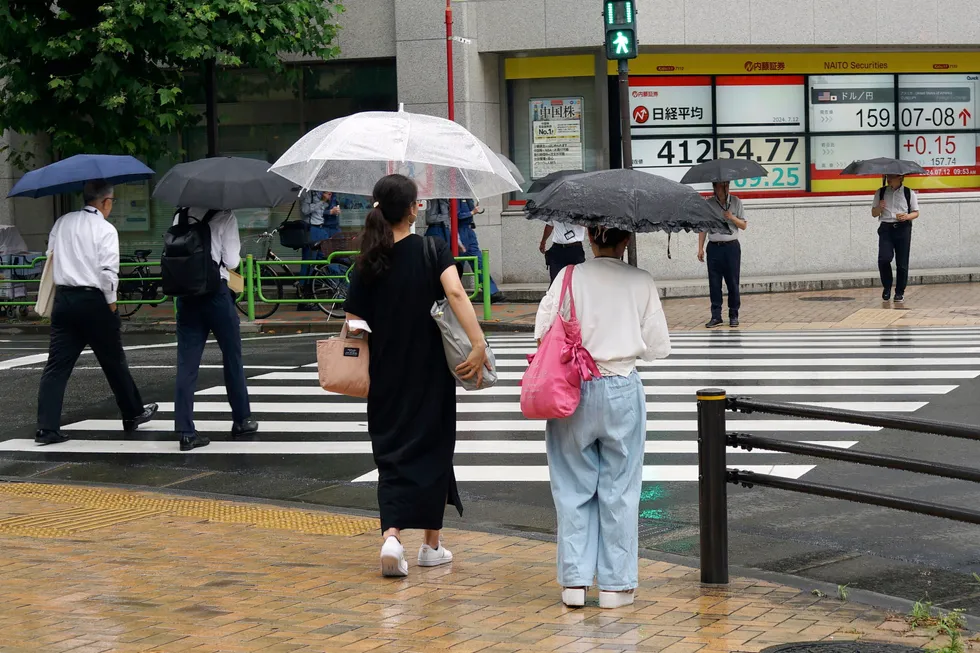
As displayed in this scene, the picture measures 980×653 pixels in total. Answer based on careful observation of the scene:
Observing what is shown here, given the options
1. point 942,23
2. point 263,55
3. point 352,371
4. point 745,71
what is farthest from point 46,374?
point 942,23

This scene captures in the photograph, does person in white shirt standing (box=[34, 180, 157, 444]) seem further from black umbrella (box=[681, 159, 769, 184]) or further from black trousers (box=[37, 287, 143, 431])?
black umbrella (box=[681, 159, 769, 184])

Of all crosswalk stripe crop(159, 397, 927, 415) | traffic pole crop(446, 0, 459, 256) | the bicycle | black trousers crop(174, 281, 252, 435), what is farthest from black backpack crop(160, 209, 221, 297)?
the bicycle

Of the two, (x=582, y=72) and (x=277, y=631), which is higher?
(x=582, y=72)

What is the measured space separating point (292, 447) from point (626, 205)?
5.19 m

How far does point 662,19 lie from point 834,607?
17.6 meters

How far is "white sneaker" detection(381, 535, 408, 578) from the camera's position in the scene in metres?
6.35

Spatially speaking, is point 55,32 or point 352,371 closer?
point 352,371

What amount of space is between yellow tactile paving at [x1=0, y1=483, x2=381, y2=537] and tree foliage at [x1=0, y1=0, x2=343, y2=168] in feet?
37.8

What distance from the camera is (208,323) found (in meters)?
10.2

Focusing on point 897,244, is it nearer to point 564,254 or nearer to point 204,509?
point 564,254

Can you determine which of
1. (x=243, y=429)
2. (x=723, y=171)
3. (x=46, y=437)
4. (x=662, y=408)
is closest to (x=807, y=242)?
(x=723, y=171)

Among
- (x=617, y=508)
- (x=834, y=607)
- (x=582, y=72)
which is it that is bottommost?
(x=834, y=607)

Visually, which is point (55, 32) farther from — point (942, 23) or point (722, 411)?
point (722, 411)

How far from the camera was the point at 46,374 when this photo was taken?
10680mm
